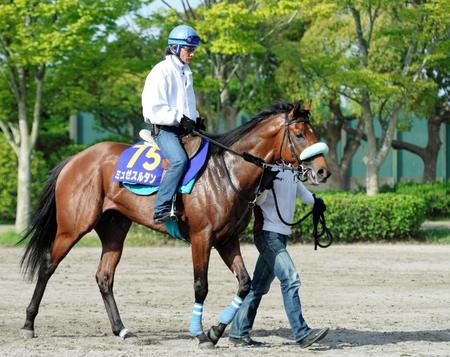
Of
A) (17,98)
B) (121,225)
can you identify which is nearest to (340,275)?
(121,225)

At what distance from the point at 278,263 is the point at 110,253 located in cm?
181

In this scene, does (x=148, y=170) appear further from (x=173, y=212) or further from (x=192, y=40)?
(x=192, y=40)

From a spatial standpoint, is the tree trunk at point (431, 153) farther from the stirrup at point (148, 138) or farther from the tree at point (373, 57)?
the stirrup at point (148, 138)

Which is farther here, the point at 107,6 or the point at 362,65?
the point at 362,65

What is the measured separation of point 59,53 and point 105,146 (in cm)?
899

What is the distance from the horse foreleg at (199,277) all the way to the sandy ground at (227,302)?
0.13 metres

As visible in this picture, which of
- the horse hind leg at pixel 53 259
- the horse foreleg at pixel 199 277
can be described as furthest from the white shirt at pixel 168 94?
the horse hind leg at pixel 53 259

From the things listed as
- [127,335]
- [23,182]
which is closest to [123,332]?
[127,335]

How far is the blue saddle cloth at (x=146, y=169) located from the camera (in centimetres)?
786

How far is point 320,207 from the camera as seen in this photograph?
8.26 metres

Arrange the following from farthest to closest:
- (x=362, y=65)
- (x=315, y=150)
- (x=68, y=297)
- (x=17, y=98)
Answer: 1. (x=362, y=65)
2. (x=17, y=98)
3. (x=68, y=297)
4. (x=315, y=150)

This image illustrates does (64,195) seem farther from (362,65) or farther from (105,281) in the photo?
(362,65)

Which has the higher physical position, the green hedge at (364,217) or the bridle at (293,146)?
the bridle at (293,146)

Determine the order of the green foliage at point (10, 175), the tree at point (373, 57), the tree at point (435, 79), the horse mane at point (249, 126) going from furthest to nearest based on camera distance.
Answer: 1. the green foliage at point (10, 175)
2. the tree at point (373, 57)
3. the tree at point (435, 79)
4. the horse mane at point (249, 126)
